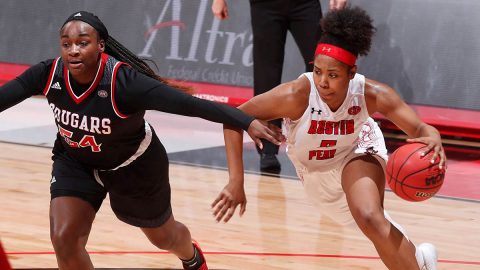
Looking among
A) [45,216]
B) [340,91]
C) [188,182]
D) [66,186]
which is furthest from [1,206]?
[340,91]

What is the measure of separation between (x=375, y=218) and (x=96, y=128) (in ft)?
4.37

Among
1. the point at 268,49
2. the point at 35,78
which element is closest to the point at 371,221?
the point at 35,78

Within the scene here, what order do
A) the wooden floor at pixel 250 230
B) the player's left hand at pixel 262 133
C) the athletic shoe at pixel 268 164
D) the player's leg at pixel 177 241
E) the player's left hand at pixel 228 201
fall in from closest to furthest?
the player's left hand at pixel 262 133
the player's left hand at pixel 228 201
the player's leg at pixel 177 241
the wooden floor at pixel 250 230
the athletic shoe at pixel 268 164

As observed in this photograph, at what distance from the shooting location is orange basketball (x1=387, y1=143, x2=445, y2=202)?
4.32m

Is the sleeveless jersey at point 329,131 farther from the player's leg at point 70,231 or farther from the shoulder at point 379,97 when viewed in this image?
the player's leg at point 70,231

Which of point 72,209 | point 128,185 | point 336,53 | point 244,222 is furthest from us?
point 244,222

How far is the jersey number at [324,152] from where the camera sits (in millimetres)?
→ 4828

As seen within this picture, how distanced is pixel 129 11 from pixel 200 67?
44.8 inches

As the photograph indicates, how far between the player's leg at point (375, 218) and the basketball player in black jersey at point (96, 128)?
0.78m

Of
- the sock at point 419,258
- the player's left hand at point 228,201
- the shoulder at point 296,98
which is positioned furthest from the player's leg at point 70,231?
the sock at point 419,258

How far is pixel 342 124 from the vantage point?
4.81m

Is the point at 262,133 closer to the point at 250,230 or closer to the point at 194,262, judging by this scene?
the point at 194,262

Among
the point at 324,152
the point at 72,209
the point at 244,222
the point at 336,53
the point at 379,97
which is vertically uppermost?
the point at 336,53

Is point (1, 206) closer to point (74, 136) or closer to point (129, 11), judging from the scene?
point (74, 136)
